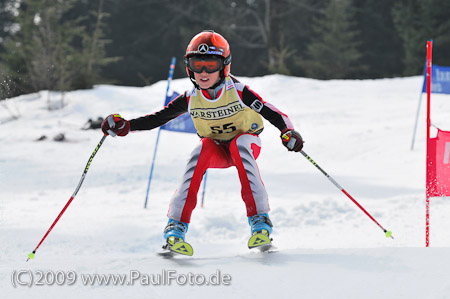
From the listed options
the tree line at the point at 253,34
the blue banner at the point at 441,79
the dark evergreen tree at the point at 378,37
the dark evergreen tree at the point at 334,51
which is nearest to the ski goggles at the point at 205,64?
the blue banner at the point at 441,79

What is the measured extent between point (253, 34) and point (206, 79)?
24617 mm

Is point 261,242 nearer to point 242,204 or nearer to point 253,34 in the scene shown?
point 242,204

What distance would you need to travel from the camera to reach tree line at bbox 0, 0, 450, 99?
60.4ft

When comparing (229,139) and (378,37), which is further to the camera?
(378,37)

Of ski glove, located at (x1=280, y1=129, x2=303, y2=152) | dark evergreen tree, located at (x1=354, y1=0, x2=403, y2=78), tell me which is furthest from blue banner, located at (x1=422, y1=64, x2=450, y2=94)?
dark evergreen tree, located at (x1=354, y1=0, x2=403, y2=78)

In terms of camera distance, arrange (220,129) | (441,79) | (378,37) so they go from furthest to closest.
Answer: (378,37) < (441,79) < (220,129)

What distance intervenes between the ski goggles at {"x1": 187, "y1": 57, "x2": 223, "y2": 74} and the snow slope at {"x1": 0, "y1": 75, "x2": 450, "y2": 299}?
1162 millimetres

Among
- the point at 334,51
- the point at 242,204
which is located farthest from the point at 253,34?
the point at 242,204

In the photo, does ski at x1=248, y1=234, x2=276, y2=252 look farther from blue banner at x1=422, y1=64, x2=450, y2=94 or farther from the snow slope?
blue banner at x1=422, y1=64, x2=450, y2=94

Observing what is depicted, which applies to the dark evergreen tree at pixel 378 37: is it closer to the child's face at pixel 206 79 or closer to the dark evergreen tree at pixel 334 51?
the dark evergreen tree at pixel 334 51

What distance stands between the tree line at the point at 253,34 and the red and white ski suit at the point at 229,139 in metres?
12.9

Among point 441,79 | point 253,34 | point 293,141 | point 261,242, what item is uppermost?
point 253,34

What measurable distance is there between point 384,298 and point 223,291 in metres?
0.69

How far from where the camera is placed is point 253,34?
2708 centimetres
